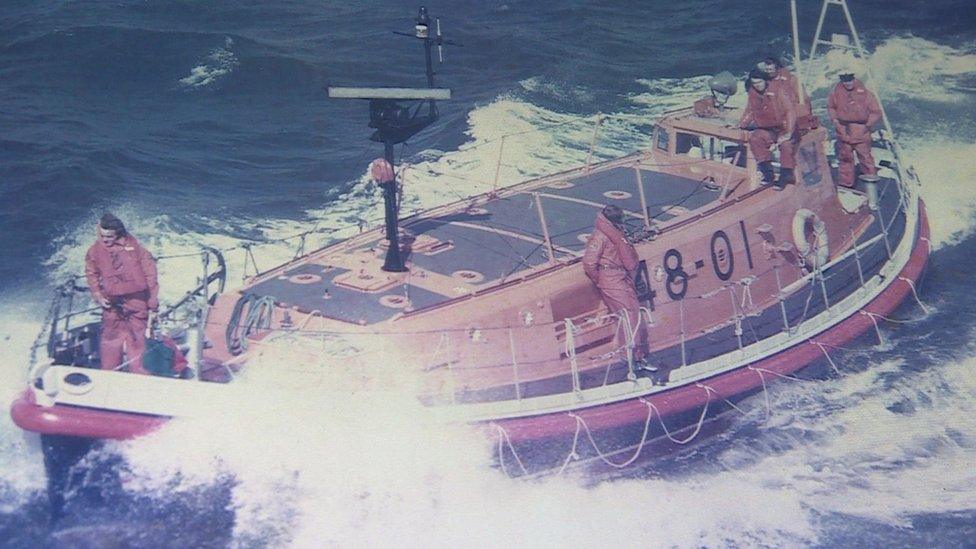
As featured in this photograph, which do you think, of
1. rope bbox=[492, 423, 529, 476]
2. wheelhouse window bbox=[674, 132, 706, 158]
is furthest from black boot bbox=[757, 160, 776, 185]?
rope bbox=[492, 423, 529, 476]

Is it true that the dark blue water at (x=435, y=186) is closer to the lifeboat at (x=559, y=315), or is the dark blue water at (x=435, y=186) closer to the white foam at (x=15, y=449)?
the white foam at (x=15, y=449)

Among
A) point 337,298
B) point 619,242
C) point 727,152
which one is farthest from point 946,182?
point 337,298

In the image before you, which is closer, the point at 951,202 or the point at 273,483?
the point at 273,483

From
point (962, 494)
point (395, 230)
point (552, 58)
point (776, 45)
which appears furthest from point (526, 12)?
point (962, 494)

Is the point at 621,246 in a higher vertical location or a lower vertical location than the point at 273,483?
higher

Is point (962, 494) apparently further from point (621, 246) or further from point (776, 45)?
point (776, 45)

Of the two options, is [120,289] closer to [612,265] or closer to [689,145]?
[612,265]

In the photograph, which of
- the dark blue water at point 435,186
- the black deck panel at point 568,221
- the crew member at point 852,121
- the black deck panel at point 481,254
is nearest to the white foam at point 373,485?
the dark blue water at point 435,186
